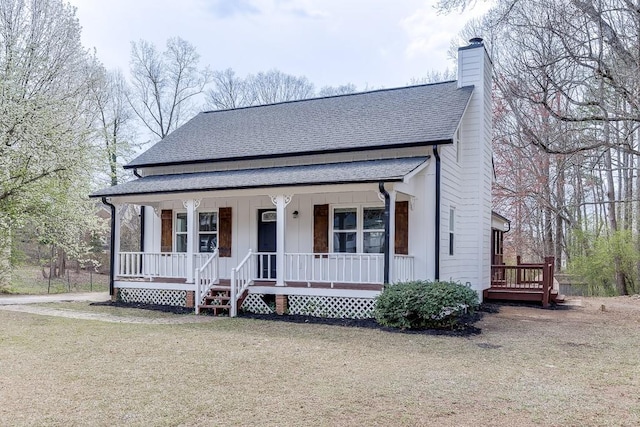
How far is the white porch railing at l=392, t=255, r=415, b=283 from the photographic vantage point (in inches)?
432

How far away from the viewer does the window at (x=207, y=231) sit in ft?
46.6

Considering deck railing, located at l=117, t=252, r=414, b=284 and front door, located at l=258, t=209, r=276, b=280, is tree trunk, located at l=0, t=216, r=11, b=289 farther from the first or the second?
front door, located at l=258, t=209, r=276, b=280

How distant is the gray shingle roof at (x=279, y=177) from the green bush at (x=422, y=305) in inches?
86.1

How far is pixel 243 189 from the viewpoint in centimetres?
1170

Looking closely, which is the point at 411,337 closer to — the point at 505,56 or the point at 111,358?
the point at 111,358

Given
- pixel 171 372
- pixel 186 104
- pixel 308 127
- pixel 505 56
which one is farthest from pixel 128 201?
pixel 186 104

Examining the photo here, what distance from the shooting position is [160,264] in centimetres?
1391

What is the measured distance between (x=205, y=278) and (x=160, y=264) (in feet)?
→ 7.38

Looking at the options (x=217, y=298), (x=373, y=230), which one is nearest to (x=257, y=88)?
(x=373, y=230)

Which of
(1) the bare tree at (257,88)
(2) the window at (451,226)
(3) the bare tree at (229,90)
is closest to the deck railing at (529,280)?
(2) the window at (451,226)

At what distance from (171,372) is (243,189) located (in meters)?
5.91

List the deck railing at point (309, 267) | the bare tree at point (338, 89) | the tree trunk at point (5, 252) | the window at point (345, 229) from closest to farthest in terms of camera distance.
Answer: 1. the deck railing at point (309, 267)
2. the window at point (345, 229)
3. the tree trunk at point (5, 252)
4. the bare tree at point (338, 89)

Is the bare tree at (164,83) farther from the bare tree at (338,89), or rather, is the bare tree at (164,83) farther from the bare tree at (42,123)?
the bare tree at (42,123)

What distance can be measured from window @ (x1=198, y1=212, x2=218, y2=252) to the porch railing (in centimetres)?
229
